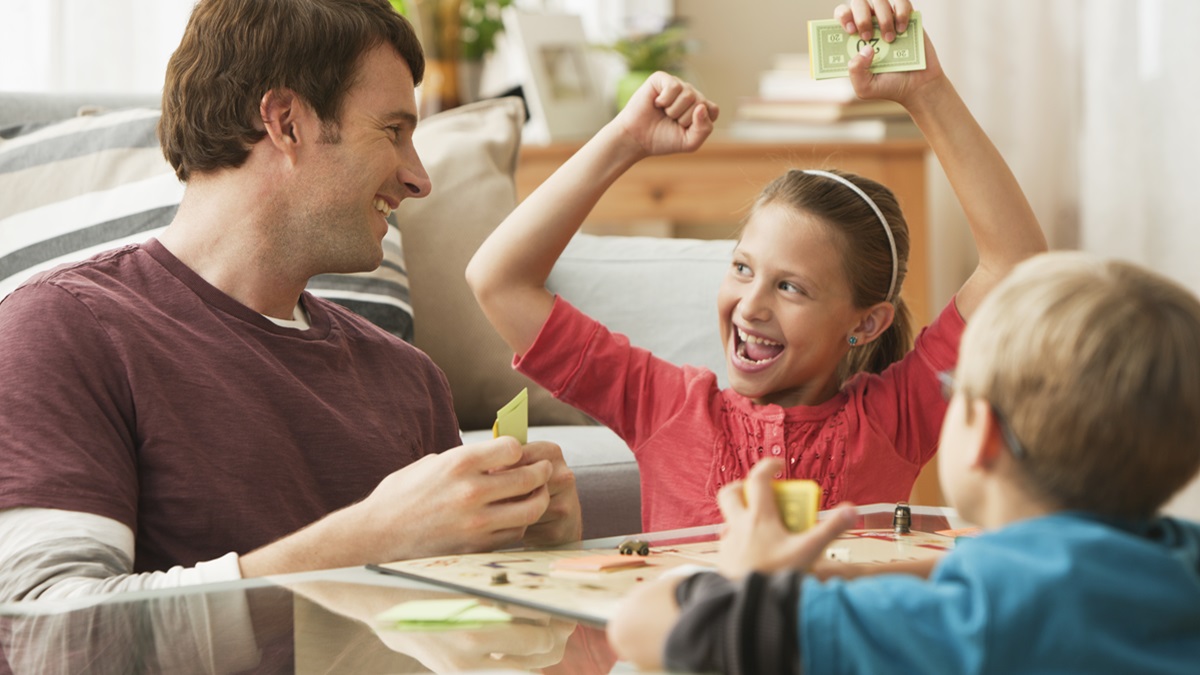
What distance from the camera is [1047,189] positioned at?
314cm

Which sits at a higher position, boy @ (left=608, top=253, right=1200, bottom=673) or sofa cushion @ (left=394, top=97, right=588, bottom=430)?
boy @ (left=608, top=253, right=1200, bottom=673)

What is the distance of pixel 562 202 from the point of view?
142cm

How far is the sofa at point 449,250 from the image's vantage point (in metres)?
1.75

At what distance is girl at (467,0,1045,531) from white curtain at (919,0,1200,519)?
134 cm

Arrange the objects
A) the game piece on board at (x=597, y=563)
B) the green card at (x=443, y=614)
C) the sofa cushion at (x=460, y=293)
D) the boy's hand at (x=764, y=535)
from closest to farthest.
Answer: the boy's hand at (x=764, y=535)
the green card at (x=443, y=614)
the game piece on board at (x=597, y=563)
the sofa cushion at (x=460, y=293)

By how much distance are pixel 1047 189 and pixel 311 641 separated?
270 cm

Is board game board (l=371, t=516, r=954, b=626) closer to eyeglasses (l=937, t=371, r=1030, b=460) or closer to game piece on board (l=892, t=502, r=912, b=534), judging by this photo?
game piece on board (l=892, t=502, r=912, b=534)

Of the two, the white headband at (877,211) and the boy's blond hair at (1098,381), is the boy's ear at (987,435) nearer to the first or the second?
the boy's blond hair at (1098,381)

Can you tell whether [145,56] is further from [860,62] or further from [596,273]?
[860,62]

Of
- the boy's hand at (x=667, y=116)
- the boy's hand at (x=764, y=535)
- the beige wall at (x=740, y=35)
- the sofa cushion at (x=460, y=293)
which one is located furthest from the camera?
the beige wall at (x=740, y=35)

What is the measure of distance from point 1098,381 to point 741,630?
206 mm

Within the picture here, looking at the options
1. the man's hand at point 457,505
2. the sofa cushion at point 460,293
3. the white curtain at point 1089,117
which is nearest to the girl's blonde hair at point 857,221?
the man's hand at point 457,505

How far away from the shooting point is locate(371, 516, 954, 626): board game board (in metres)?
0.81

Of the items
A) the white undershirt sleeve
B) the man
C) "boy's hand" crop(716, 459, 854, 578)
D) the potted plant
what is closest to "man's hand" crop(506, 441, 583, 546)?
the man
